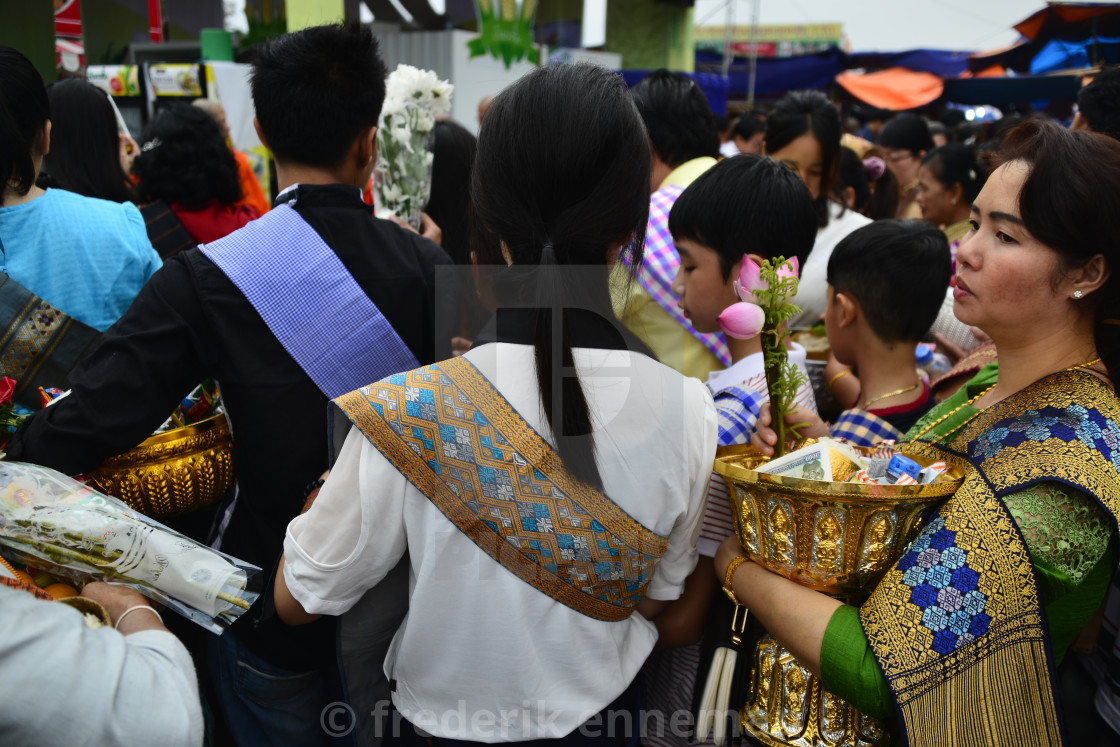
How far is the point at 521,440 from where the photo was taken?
1.16m

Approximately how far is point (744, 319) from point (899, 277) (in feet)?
3.37

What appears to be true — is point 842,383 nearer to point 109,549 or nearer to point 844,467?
point 844,467

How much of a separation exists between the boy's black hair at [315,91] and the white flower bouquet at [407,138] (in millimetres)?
1067

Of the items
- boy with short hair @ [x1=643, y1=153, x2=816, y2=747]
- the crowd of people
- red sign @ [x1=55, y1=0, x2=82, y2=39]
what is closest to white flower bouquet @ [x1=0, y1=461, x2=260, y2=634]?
the crowd of people

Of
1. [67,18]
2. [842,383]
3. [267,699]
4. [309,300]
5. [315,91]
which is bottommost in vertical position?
[267,699]

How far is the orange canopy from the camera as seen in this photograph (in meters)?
12.1

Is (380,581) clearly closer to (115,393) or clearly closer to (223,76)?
(115,393)

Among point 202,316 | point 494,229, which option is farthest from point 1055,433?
point 202,316

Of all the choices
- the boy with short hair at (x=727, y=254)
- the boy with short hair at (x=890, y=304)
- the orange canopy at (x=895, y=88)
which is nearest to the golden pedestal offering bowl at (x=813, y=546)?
the boy with short hair at (x=727, y=254)

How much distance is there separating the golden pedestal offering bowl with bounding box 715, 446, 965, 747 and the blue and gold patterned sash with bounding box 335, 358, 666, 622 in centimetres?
23

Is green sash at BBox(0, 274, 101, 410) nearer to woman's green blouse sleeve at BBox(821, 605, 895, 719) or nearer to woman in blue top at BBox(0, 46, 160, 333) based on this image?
woman in blue top at BBox(0, 46, 160, 333)

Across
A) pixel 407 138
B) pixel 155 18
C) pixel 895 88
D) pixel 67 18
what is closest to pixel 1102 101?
pixel 407 138

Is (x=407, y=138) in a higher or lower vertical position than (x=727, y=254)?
higher

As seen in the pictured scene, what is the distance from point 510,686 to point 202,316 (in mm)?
913
